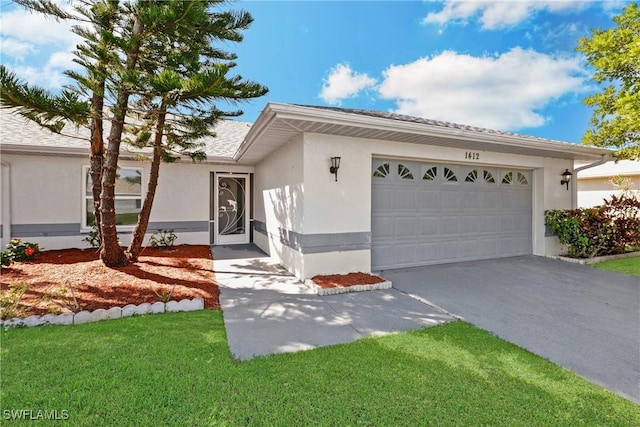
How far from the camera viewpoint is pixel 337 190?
19.1 feet

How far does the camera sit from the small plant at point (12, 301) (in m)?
3.75

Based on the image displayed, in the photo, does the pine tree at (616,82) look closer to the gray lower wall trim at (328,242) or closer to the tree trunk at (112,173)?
the gray lower wall trim at (328,242)

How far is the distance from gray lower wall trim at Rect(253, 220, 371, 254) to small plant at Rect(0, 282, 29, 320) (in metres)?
4.11

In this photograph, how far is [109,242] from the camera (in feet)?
19.0

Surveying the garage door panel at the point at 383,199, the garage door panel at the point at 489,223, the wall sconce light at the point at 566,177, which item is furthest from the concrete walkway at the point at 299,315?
the wall sconce light at the point at 566,177

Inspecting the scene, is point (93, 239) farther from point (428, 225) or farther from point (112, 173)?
point (428, 225)

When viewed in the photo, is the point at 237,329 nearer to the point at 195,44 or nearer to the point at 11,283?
the point at 11,283

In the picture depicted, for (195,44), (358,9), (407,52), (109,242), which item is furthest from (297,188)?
(407,52)

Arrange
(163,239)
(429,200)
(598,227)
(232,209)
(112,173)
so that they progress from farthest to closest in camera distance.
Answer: (232,209) < (163,239) < (598,227) < (429,200) < (112,173)

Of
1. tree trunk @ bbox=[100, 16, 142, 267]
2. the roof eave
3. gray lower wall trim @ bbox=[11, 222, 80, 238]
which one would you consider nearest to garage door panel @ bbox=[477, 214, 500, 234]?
the roof eave

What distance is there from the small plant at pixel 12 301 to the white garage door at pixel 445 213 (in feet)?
19.4

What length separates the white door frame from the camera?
10141 millimetres

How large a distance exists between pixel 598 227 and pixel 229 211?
11287mm

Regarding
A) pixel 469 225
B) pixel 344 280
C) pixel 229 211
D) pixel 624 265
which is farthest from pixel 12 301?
pixel 624 265
